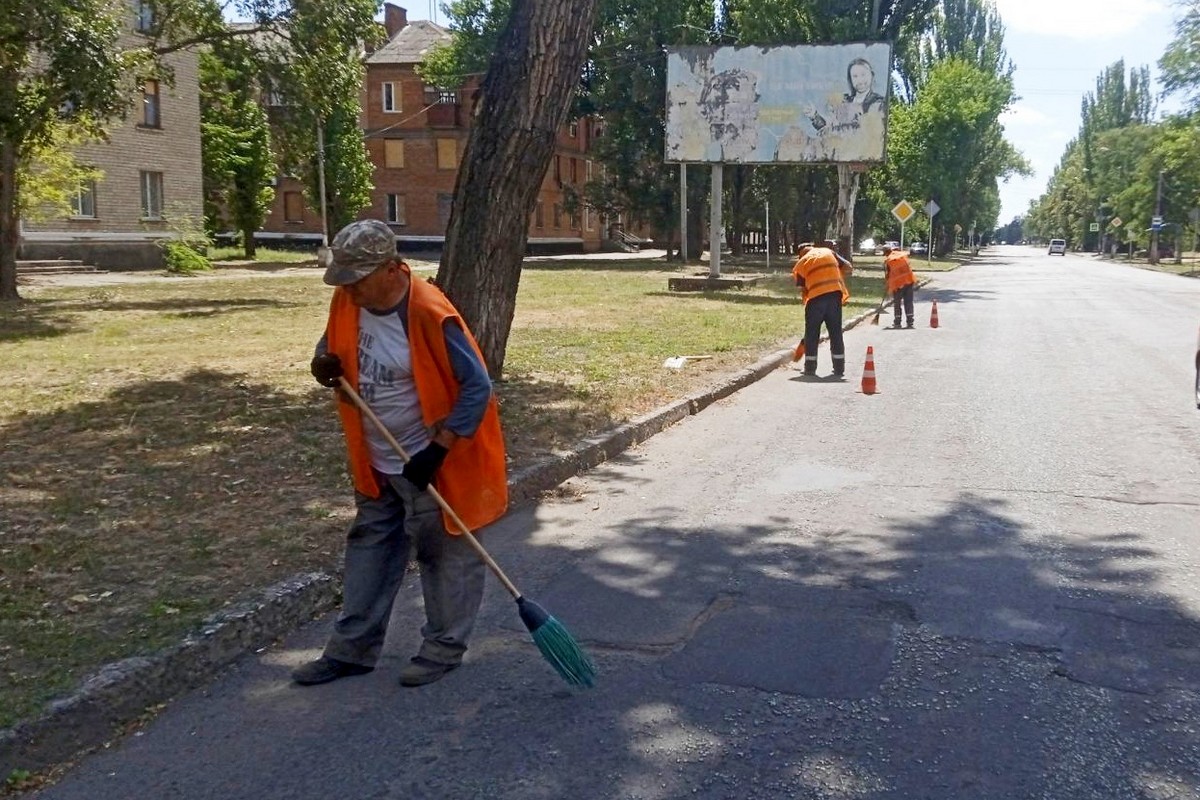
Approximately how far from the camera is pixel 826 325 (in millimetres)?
13469

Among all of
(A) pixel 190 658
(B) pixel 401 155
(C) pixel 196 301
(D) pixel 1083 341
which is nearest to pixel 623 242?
(B) pixel 401 155

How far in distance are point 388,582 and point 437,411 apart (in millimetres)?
754

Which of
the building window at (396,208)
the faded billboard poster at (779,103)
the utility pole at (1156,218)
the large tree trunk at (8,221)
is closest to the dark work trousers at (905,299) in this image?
the faded billboard poster at (779,103)

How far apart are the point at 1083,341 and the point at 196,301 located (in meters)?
15.9

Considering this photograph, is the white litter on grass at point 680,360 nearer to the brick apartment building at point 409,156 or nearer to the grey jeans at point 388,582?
the grey jeans at point 388,582

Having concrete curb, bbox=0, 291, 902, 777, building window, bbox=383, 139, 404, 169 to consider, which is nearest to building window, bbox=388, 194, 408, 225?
building window, bbox=383, 139, 404, 169

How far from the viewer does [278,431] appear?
8.80 meters

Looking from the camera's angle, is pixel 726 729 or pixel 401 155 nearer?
pixel 726 729

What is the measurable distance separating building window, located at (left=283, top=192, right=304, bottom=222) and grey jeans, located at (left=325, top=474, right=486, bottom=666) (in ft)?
183

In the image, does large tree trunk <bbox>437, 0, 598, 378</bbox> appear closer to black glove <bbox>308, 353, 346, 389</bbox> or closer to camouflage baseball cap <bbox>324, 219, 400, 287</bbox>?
black glove <bbox>308, 353, 346, 389</bbox>

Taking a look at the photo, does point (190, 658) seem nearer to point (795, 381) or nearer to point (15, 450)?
point (15, 450)

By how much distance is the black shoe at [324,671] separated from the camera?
4387mm

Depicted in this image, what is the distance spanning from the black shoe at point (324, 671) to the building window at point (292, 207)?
55.7 m

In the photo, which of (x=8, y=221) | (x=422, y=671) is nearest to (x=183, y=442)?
(x=422, y=671)
